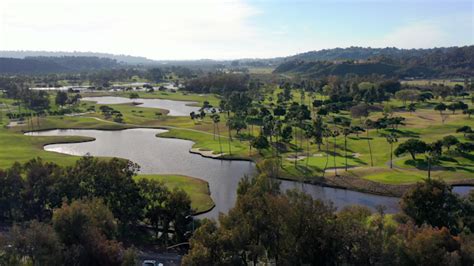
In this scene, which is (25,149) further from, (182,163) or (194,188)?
(194,188)

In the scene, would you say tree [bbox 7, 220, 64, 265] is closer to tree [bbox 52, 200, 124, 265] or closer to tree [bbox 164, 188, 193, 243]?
tree [bbox 52, 200, 124, 265]

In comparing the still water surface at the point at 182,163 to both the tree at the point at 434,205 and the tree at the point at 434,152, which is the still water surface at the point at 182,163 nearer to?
the tree at the point at 434,152

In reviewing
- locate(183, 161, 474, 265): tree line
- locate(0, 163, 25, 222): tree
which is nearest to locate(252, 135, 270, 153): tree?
locate(183, 161, 474, 265): tree line

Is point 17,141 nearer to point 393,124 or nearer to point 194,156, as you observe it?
point 194,156

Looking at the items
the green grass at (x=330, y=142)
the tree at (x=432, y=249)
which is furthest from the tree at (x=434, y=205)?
the green grass at (x=330, y=142)

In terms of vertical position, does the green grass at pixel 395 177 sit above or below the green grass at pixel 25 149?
below

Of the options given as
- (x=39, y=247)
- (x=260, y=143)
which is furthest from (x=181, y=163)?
(x=39, y=247)

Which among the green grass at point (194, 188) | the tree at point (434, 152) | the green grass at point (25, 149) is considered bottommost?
the green grass at point (194, 188)
